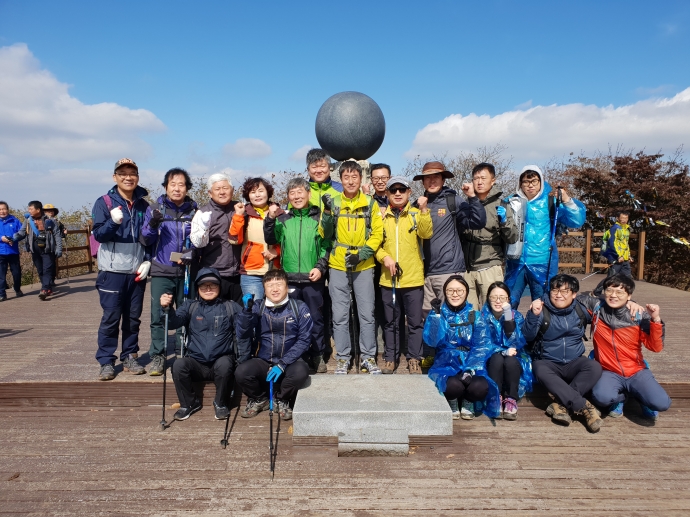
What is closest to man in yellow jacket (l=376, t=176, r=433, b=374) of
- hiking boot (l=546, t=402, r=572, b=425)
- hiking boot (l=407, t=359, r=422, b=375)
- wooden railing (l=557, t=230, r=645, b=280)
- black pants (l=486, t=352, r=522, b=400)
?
hiking boot (l=407, t=359, r=422, b=375)

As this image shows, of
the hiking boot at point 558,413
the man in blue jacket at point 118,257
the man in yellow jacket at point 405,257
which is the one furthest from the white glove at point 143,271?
the hiking boot at point 558,413

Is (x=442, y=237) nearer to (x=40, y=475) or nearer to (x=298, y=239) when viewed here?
(x=298, y=239)

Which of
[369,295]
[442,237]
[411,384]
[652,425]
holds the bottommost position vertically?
[652,425]

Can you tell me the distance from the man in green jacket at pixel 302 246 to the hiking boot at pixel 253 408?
74cm

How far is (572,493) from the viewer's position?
288 cm

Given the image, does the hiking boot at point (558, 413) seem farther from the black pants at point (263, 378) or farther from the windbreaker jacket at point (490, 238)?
the black pants at point (263, 378)

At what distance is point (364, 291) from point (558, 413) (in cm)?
190

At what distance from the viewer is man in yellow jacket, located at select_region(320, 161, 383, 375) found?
4.32 meters

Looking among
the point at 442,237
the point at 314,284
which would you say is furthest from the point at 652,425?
the point at 314,284

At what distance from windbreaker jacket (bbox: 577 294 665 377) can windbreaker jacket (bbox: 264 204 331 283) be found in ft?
8.06

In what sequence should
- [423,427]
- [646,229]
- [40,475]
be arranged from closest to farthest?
[40,475]
[423,427]
[646,229]

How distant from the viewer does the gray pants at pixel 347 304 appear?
4383 millimetres

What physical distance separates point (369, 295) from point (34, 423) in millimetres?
3018

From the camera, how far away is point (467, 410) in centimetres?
386
